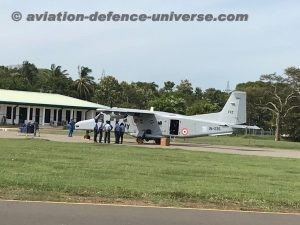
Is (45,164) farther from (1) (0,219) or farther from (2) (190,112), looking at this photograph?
(2) (190,112)

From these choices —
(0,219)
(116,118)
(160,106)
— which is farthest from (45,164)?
(160,106)

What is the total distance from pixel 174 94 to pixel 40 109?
3533cm

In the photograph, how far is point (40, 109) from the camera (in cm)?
7881

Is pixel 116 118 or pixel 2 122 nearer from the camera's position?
pixel 116 118

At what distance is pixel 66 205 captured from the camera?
10.5 metres

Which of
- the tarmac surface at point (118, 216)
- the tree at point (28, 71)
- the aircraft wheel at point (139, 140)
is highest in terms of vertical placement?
the tree at point (28, 71)

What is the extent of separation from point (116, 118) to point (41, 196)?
31684 mm

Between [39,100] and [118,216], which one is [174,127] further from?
[39,100]

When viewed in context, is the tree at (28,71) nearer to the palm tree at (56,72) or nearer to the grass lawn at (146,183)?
the palm tree at (56,72)

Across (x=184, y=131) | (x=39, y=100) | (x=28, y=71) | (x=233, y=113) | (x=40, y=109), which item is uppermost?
(x=28, y=71)

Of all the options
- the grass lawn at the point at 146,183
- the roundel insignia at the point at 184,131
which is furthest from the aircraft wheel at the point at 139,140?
the grass lawn at the point at 146,183

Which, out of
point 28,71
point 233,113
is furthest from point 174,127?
point 28,71

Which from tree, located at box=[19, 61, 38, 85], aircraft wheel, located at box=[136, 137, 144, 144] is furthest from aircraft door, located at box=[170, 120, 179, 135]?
tree, located at box=[19, 61, 38, 85]

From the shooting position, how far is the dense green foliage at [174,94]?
305ft
